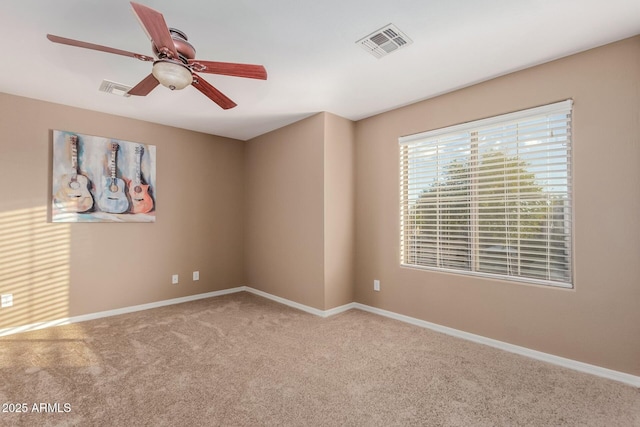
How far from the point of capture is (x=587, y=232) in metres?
2.56

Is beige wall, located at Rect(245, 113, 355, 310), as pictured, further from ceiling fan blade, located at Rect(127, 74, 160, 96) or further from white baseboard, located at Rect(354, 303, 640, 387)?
ceiling fan blade, located at Rect(127, 74, 160, 96)

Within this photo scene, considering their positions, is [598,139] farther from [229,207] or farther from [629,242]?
[229,207]

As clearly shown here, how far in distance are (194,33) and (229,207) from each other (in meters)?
3.20

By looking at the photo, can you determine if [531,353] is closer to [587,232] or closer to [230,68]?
[587,232]

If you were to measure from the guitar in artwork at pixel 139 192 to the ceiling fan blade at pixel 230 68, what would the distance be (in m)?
2.63

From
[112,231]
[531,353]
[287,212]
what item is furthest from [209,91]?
[531,353]

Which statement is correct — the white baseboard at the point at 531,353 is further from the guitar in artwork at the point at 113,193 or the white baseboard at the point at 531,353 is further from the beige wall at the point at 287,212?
the guitar in artwork at the point at 113,193

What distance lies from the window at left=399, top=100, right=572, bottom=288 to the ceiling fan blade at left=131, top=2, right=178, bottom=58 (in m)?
2.68

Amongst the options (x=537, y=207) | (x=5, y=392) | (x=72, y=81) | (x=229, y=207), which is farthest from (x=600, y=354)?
(x=72, y=81)

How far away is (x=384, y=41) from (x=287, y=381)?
2.60 metres

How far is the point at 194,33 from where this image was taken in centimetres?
227

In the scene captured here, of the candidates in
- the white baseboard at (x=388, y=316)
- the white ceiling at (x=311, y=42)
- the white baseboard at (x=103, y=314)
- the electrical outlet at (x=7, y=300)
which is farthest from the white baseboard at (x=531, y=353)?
the electrical outlet at (x=7, y=300)

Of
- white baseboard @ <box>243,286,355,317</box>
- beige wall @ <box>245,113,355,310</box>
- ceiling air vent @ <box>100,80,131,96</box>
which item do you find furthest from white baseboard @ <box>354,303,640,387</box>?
ceiling air vent @ <box>100,80,131,96</box>

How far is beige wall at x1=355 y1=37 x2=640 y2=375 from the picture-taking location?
239 cm
